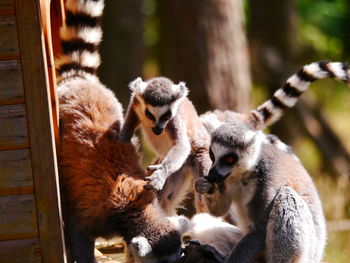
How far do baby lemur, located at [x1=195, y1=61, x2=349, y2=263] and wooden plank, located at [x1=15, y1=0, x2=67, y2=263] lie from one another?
1.14 metres

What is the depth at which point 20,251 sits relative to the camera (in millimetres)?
5102

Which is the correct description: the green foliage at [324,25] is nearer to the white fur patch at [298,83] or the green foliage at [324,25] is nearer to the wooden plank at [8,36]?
the white fur patch at [298,83]

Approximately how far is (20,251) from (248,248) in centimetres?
173

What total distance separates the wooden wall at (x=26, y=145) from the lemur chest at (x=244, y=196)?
1408 millimetres

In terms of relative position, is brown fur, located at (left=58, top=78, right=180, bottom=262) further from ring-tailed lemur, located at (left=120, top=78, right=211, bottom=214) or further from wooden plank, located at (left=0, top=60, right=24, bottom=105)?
wooden plank, located at (left=0, top=60, right=24, bottom=105)

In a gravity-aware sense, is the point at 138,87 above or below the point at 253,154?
above

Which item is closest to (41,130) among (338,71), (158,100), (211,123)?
(158,100)

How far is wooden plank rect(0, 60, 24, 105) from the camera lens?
4941 mm

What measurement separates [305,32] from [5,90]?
17.2 metres

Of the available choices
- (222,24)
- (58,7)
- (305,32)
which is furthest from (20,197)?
(305,32)

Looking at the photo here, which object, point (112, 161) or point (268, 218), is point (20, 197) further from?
point (268, 218)

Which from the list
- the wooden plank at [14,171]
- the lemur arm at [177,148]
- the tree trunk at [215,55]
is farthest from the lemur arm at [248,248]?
the tree trunk at [215,55]

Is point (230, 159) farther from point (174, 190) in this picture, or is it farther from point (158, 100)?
point (174, 190)

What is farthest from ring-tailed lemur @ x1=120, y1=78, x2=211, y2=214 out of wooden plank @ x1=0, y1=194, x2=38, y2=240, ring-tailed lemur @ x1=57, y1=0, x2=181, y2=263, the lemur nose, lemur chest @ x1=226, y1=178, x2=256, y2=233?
wooden plank @ x1=0, y1=194, x2=38, y2=240
